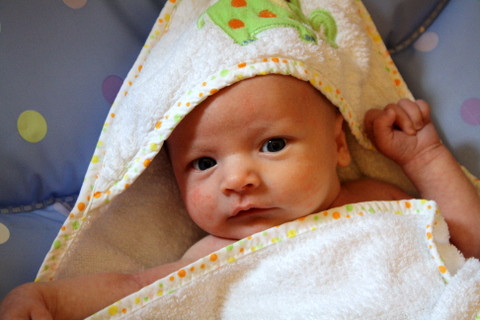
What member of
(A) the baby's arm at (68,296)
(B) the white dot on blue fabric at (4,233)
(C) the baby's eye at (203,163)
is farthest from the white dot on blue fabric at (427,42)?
(B) the white dot on blue fabric at (4,233)

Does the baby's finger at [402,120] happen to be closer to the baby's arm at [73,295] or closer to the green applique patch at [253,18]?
the green applique patch at [253,18]

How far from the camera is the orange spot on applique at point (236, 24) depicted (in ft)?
3.43

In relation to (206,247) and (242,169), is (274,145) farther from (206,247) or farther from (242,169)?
(206,247)

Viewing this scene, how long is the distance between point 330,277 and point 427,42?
792mm

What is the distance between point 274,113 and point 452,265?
55cm

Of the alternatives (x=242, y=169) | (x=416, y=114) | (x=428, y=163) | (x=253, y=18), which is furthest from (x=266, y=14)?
(x=428, y=163)

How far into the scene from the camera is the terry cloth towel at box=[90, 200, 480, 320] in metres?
0.97

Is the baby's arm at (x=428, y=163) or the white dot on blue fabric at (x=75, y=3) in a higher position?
the white dot on blue fabric at (x=75, y=3)

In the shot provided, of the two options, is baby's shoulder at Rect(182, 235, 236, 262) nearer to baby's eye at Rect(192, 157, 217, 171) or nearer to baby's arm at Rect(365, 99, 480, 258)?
baby's eye at Rect(192, 157, 217, 171)

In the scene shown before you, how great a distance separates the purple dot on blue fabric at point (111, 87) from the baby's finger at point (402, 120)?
0.74 meters

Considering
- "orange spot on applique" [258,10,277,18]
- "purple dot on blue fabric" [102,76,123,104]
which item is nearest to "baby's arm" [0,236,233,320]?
"purple dot on blue fabric" [102,76,123,104]

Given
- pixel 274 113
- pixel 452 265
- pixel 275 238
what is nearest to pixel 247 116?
pixel 274 113

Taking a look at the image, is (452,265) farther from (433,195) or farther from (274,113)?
(274,113)

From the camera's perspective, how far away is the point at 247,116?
987 millimetres
